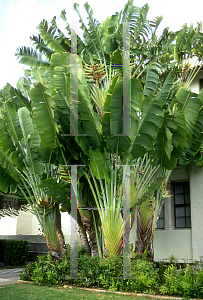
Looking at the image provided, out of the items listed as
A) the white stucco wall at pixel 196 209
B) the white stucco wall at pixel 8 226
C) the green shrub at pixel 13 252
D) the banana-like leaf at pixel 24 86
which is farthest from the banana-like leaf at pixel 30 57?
the white stucco wall at pixel 8 226

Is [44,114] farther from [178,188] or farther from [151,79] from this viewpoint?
[178,188]

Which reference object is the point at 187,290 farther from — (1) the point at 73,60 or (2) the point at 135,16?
(2) the point at 135,16

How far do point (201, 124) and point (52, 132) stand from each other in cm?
422

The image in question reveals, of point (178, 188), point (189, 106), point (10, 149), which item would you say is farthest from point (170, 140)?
point (10, 149)

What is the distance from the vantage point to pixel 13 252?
15.2 meters

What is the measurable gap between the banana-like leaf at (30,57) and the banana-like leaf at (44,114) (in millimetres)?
4788

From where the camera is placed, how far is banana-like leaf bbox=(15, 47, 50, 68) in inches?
446

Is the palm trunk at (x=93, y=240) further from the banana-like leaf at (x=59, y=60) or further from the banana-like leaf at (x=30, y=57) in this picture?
the banana-like leaf at (x=30, y=57)

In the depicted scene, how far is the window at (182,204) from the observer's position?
35.9ft

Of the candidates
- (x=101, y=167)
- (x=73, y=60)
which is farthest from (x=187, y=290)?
(x=73, y=60)

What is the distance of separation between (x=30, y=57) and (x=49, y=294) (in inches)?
337

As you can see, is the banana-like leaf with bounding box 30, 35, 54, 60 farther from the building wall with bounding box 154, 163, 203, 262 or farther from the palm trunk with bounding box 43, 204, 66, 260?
the building wall with bounding box 154, 163, 203, 262

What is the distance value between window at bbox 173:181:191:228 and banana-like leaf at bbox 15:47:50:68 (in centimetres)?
726

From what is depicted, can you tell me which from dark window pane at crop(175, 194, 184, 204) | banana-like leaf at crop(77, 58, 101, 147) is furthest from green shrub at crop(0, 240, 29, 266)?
banana-like leaf at crop(77, 58, 101, 147)
